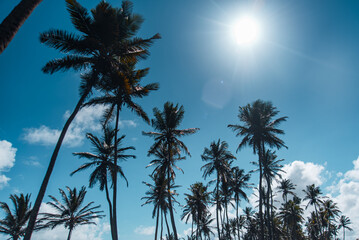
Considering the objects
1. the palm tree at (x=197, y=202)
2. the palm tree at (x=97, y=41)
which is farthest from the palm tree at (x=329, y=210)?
the palm tree at (x=97, y=41)

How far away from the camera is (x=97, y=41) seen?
9977mm

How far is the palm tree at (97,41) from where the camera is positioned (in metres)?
9.61

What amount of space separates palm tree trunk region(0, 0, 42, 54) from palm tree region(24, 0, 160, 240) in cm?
509

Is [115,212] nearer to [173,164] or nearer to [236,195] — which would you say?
[173,164]

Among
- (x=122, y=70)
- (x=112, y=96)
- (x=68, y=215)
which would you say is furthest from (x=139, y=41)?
(x=68, y=215)

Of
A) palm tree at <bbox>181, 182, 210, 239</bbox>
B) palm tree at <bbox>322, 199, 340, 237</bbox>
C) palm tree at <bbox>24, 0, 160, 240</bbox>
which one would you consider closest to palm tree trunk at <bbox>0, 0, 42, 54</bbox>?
palm tree at <bbox>24, 0, 160, 240</bbox>

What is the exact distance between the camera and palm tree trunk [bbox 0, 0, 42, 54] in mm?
3752

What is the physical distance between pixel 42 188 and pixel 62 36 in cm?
735

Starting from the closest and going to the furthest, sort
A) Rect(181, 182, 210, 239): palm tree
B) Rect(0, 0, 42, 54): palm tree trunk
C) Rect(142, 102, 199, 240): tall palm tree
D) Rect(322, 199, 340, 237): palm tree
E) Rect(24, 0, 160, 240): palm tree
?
1. Rect(0, 0, 42, 54): palm tree trunk
2. Rect(24, 0, 160, 240): palm tree
3. Rect(142, 102, 199, 240): tall palm tree
4. Rect(181, 182, 210, 239): palm tree
5. Rect(322, 199, 340, 237): palm tree

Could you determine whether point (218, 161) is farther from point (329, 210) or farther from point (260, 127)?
point (329, 210)

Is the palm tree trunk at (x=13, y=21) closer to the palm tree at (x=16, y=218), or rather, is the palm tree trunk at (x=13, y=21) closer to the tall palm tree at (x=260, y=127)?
the tall palm tree at (x=260, y=127)

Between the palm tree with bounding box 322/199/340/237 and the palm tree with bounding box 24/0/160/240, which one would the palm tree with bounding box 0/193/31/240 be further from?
the palm tree with bounding box 322/199/340/237

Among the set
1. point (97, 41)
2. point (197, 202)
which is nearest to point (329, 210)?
point (197, 202)

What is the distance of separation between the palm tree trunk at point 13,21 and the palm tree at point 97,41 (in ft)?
16.7
